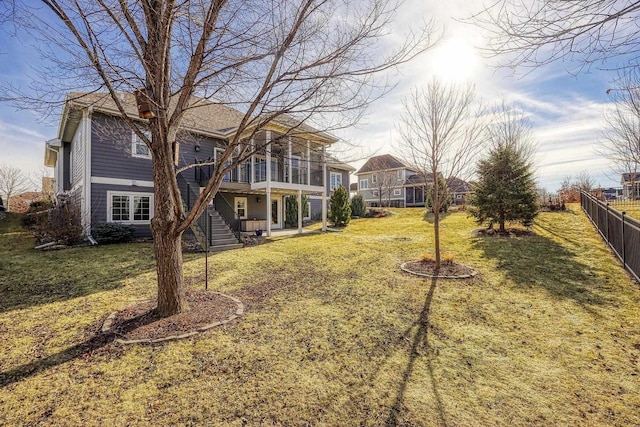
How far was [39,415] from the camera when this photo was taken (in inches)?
98.1

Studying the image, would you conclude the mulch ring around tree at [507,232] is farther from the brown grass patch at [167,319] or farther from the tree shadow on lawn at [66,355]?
the tree shadow on lawn at [66,355]

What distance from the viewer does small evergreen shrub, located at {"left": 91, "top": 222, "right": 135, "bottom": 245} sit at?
1105cm

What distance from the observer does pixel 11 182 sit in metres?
27.2

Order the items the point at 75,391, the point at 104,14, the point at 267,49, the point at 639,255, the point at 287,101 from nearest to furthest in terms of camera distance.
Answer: the point at 75,391 < the point at 104,14 < the point at 267,49 < the point at 287,101 < the point at 639,255

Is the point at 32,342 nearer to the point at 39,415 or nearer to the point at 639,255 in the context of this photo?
the point at 39,415

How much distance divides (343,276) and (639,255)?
6252 mm

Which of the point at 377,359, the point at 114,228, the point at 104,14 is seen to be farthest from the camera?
the point at 114,228

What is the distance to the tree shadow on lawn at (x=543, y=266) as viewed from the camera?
5891 mm

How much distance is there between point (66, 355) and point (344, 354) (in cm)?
333

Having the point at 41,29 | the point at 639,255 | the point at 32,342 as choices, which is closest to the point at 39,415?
the point at 32,342

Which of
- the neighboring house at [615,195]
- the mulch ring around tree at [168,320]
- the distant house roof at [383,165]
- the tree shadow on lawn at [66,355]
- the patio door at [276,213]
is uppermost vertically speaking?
the distant house roof at [383,165]

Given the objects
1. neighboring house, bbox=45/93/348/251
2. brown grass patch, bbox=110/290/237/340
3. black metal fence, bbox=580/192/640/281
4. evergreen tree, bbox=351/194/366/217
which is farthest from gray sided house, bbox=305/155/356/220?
brown grass patch, bbox=110/290/237/340

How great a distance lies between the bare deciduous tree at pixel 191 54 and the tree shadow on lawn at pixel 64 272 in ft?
9.37

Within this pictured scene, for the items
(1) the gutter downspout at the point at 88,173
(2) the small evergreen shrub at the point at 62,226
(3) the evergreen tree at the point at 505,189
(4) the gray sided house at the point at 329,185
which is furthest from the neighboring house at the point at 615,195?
(2) the small evergreen shrub at the point at 62,226
